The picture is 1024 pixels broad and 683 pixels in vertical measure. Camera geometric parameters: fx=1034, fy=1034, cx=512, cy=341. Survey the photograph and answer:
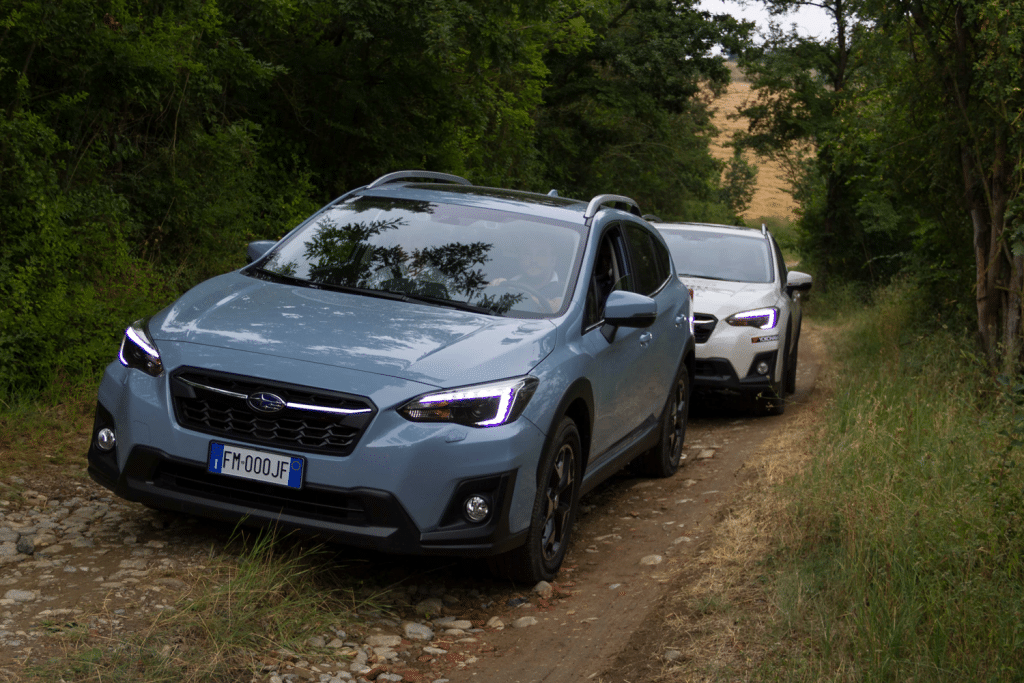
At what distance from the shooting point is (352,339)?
4477 mm

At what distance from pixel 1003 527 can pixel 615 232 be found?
2783mm

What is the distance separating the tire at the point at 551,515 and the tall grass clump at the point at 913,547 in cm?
109

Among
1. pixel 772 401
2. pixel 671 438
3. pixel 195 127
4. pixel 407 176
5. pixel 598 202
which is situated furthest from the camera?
pixel 195 127

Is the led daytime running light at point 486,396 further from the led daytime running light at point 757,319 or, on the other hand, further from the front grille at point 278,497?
the led daytime running light at point 757,319

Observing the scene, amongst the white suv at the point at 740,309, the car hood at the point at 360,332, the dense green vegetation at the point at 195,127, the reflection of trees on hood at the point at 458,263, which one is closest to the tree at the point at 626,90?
the dense green vegetation at the point at 195,127

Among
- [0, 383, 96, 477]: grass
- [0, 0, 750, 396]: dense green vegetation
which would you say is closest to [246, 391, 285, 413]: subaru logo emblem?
[0, 383, 96, 477]: grass

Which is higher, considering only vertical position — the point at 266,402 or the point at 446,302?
the point at 446,302

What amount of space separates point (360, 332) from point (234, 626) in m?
1.35

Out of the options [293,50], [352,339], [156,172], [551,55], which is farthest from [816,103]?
[352,339]

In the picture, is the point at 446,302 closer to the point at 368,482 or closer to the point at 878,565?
the point at 368,482

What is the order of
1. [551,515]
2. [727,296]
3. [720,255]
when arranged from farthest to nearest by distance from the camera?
[720,255]
[727,296]
[551,515]

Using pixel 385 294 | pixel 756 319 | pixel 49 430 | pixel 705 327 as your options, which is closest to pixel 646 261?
pixel 385 294

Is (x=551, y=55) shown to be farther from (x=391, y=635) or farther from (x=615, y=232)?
(x=391, y=635)

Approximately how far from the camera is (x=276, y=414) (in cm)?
419
